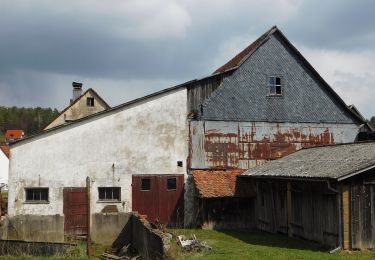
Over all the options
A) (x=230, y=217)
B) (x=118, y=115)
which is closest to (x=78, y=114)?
(x=118, y=115)

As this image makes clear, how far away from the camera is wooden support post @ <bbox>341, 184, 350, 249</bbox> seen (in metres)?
16.4

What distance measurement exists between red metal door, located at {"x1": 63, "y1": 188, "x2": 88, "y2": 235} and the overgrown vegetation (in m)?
127

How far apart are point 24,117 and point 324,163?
474 ft

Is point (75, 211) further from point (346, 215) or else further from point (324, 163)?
point (346, 215)

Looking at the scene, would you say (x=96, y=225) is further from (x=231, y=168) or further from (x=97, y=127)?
(x=231, y=168)

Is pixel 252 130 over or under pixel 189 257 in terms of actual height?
over

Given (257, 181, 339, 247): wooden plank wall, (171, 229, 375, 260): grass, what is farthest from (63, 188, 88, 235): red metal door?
(257, 181, 339, 247): wooden plank wall

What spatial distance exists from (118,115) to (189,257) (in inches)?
404

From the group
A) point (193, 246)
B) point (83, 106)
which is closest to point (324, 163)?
point (193, 246)

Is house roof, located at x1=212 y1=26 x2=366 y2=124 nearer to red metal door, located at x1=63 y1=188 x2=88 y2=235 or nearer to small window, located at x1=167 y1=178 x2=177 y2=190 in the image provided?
small window, located at x1=167 y1=178 x2=177 y2=190

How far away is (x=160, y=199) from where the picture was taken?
23953 millimetres

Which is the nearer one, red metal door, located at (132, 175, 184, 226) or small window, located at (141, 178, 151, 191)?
red metal door, located at (132, 175, 184, 226)

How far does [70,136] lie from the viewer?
2291cm

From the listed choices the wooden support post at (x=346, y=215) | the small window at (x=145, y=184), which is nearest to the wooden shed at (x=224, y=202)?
the small window at (x=145, y=184)
